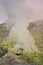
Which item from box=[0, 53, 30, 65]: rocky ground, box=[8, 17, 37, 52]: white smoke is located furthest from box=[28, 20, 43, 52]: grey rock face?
box=[0, 53, 30, 65]: rocky ground

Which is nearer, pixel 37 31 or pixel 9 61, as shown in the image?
pixel 9 61

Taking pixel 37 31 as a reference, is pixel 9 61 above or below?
below

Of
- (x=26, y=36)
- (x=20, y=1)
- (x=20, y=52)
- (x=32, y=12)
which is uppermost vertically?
(x=20, y=1)

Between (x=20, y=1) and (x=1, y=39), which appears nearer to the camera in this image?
(x=1, y=39)

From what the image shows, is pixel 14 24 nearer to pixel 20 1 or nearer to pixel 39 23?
pixel 39 23

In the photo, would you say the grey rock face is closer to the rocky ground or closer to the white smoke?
the white smoke

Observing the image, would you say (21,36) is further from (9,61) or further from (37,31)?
(9,61)

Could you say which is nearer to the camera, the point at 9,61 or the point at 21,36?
the point at 9,61

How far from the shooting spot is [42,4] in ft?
4.33

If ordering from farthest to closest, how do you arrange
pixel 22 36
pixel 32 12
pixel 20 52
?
pixel 32 12 → pixel 22 36 → pixel 20 52

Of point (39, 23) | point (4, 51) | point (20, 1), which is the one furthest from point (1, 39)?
point (20, 1)

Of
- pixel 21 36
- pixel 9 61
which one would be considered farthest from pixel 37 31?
pixel 9 61

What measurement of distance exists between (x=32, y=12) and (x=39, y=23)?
15cm

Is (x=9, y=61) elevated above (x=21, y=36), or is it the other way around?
(x=21, y=36)
